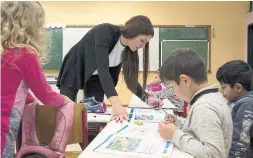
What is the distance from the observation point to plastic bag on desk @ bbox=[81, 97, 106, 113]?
2.06 m

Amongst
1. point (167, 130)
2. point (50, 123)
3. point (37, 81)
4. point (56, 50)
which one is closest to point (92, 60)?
point (50, 123)

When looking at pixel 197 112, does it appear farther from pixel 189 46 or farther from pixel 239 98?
pixel 189 46

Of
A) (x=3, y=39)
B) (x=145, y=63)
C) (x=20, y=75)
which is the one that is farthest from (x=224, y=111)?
(x=145, y=63)

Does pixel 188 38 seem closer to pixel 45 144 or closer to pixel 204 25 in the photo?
pixel 204 25

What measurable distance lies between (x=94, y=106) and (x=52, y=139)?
2.49 ft

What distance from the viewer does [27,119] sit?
1.38m

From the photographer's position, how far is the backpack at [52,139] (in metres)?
1.26

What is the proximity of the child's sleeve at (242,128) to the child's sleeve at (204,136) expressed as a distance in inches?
14.4

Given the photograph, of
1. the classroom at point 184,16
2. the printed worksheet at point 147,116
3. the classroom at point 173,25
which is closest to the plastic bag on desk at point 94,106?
the printed worksheet at point 147,116

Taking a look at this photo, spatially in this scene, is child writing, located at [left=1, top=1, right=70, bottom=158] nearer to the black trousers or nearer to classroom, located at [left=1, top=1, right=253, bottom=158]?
the black trousers

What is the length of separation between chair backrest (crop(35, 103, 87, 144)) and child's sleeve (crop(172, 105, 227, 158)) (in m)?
0.53

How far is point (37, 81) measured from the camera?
1.25 metres

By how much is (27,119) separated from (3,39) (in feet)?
1.26

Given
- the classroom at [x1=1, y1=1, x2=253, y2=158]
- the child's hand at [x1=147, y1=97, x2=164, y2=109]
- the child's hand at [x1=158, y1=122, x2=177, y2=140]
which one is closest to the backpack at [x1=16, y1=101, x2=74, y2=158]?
the child's hand at [x1=158, y1=122, x2=177, y2=140]
